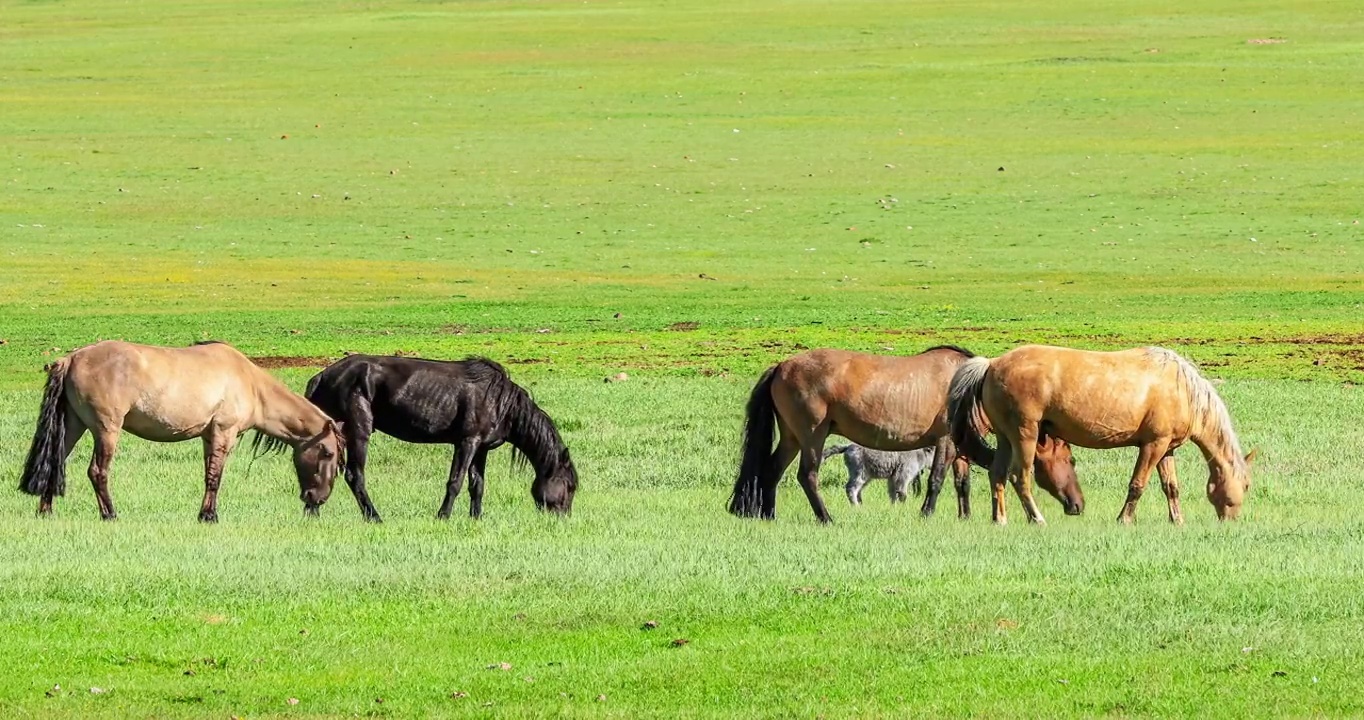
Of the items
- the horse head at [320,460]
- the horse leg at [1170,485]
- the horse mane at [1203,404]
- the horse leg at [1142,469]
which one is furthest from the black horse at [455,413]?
the horse mane at [1203,404]

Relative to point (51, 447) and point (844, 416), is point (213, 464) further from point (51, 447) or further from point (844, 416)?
point (844, 416)

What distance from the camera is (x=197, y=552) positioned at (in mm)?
11609

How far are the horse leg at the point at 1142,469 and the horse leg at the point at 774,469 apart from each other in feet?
7.89

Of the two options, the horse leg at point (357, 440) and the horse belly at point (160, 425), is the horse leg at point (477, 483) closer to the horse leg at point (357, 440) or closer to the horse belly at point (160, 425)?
the horse leg at point (357, 440)

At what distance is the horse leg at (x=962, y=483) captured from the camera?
1470 cm

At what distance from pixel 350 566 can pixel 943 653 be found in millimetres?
3768

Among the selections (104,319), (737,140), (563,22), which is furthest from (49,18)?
(104,319)

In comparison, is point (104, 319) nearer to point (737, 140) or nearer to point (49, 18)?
point (737, 140)

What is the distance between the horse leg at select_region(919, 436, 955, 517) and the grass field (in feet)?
1.22

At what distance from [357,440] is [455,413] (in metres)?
0.77

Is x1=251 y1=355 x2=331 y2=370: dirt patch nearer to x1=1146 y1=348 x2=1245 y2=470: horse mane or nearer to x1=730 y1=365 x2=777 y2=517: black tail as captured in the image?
x1=730 y1=365 x2=777 y2=517: black tail

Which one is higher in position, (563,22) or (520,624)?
(563,22)

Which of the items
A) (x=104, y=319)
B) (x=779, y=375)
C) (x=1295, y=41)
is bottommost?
(x=104, y=319)

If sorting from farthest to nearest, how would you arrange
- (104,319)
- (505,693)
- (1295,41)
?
(1295,41) < (104,319) < (505,693)
